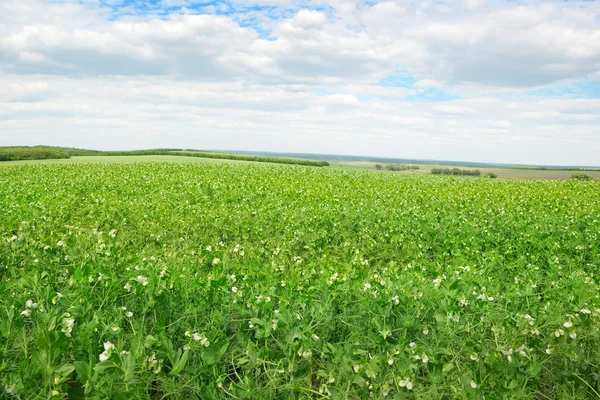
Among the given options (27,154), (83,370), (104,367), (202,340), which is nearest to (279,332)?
(202,340)

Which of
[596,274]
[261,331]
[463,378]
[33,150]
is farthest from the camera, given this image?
[33,150]

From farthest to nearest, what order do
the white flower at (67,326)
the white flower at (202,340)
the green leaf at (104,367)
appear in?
1. the white flower at (202,340)
2. the white flower at (67,326)
3. the green leaf at (104,367)

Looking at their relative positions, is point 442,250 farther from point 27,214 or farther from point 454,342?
point 27,214

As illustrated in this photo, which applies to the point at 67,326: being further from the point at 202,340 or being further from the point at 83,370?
the point at 202,340

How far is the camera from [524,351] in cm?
440

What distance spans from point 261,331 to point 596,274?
8.27m

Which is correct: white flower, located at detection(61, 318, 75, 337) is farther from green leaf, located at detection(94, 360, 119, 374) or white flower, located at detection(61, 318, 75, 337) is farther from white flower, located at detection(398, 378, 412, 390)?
white flower, located at detection(398, 378, 412, 390)

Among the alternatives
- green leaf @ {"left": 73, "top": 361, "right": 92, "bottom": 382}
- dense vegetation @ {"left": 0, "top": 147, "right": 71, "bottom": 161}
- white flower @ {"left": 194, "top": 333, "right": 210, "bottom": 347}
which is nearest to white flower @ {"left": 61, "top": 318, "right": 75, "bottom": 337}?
green leaf @ {"left": 73, "top": 361, "right": 92, "bottom": 382}

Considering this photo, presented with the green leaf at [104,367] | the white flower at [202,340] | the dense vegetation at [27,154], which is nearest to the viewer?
the green leaf at [104,367]

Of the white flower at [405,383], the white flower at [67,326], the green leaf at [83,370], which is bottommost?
the white flower at [405,383]

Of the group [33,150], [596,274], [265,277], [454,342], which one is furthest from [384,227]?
[33,150]

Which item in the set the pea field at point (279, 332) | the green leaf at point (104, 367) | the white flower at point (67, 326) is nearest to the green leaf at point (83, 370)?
the pea field at point (279, 332)

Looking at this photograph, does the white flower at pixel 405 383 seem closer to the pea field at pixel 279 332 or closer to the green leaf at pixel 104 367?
the pea field at pixel 279 332

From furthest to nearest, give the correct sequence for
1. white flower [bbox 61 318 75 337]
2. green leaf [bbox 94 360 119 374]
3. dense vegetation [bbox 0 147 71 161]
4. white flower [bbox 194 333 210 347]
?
1. dense vegetation [bbox 0 147 71 161]
2. white flower [bbox 194 333 210 347]
3. white flower [bbox 61 318 75 337]
4. green leaf [bbox 94 360 119 374]
